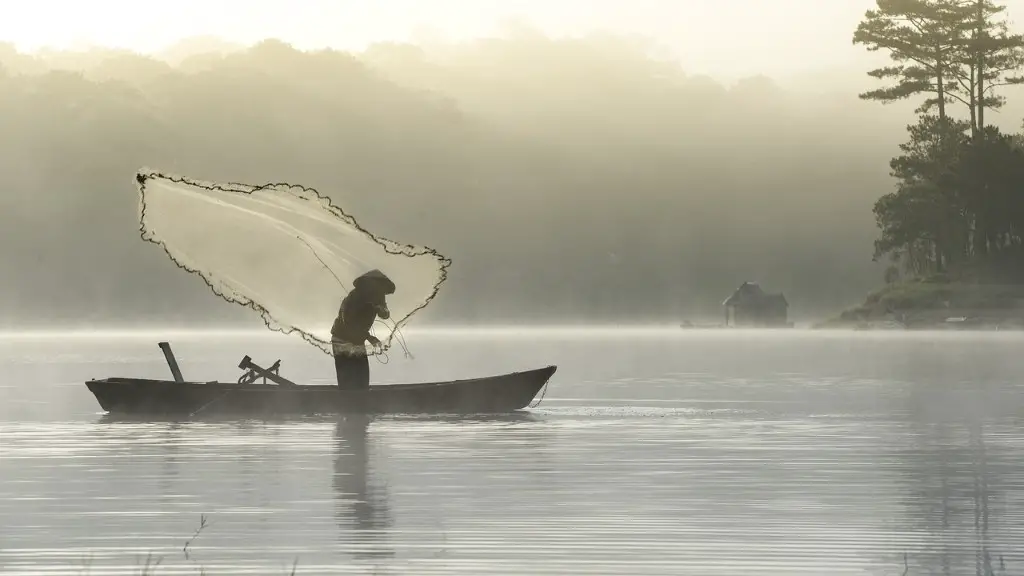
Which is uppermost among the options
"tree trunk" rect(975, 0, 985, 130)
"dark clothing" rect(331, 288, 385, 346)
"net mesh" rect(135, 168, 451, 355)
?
"tree trunk" rect(975, 0, 985, 130)

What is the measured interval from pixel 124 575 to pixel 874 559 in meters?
7.85

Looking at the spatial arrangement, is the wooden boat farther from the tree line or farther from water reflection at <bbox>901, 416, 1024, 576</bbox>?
the tree line

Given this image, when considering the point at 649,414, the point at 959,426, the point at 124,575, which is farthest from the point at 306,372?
the point at 124,575

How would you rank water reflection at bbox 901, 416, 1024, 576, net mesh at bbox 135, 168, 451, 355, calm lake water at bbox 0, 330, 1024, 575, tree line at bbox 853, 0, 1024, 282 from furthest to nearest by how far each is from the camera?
1. tree line at bbox 853, 0, 1024, 282
2. net mesh at bbox 135, 168, 451, 355
3. calm lake water at bbox 0, 330, 1024, 575
4. water reflection at bbox 901, 416, 1024, 576

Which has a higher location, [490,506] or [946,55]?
[946,55]

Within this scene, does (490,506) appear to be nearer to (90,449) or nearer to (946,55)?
(90,449)

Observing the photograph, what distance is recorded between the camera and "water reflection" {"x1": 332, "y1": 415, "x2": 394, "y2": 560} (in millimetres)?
19578

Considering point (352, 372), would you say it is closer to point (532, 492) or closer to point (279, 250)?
point (279, 250)

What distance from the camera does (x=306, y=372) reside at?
94.5 m

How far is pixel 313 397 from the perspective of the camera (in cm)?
4322

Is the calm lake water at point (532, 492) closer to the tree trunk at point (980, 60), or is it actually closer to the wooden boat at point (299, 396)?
the wooden boat at point (299, 396)

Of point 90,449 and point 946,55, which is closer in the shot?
point 90,449

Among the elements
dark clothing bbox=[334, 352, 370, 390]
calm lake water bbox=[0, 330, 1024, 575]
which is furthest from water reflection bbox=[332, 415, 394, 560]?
dark clothing bbox=[334, 352, 370, 390]

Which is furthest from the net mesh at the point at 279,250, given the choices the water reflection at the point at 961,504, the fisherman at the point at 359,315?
the water reflection at the point at 961,504
